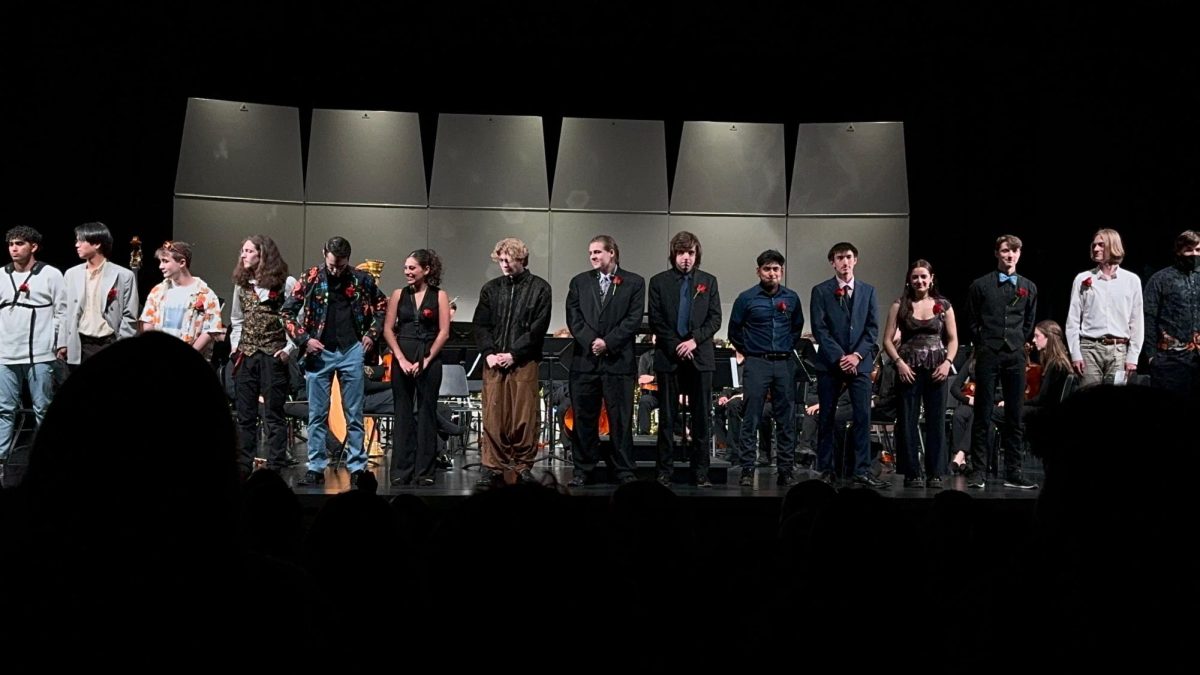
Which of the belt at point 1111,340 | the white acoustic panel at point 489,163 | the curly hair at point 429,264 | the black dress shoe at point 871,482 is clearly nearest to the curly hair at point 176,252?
the curly hair at point 429,264

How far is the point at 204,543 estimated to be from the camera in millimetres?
1146

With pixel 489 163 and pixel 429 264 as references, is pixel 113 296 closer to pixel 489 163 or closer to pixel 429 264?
pixel 429 264

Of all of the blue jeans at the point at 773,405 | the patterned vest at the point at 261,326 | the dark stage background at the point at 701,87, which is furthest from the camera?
the dark stage background at the point at 701,87

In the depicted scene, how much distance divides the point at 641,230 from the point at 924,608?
11.6 meters

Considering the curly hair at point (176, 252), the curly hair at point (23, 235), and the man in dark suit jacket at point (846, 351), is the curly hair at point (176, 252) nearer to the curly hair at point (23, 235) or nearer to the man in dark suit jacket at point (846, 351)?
the curly hair at point (23, 235)

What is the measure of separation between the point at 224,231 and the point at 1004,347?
8469mm

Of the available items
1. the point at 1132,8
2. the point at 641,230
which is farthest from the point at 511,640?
the point at 641,230

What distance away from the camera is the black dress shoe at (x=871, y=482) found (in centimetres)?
769

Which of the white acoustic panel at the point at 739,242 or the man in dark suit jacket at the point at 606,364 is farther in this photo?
the white acoustic panel at the point at 739,242

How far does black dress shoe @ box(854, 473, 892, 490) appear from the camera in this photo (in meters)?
7.69

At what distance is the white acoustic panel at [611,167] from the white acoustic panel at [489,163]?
0.27 m

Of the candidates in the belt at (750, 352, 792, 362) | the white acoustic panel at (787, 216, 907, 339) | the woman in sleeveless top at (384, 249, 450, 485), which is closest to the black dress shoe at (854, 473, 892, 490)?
the belt at (750, 352, 792, 362)

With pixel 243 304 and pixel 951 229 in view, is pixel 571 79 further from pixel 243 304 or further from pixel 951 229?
pixel 243 304

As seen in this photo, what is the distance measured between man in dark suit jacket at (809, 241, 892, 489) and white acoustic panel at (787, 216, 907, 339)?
204 inches
